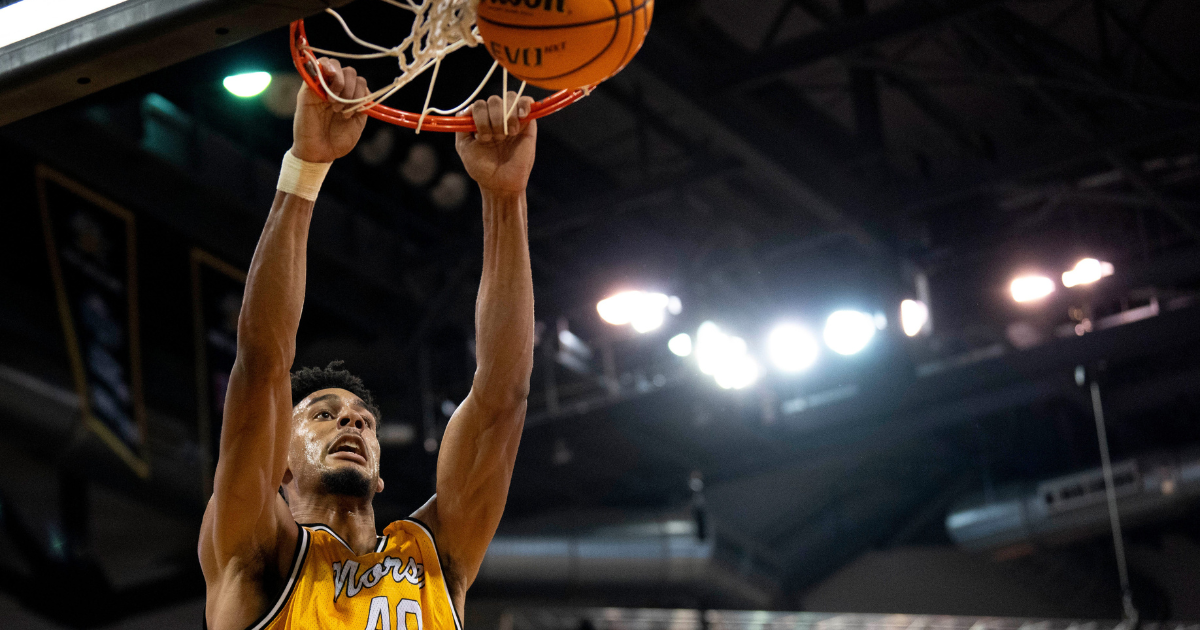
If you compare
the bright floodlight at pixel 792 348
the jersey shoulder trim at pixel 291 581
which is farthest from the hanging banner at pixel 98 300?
the jersey shoulder trim at pixel 291 581

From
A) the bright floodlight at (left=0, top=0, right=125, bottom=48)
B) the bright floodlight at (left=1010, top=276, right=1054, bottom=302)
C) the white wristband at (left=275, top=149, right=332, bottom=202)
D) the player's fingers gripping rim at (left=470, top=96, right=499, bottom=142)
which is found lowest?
the white wristband at (left=275, top=149, right=332, bottom=202)

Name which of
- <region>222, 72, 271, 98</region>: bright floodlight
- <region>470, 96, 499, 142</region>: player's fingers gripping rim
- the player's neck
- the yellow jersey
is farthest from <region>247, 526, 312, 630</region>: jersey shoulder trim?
<region>222, 72, 271, 98</region>: bright floodlight

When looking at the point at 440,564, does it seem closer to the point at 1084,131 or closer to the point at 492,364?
the point at 492,364

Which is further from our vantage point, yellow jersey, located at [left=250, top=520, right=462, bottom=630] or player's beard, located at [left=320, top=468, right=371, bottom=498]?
player's beard, located at [left=320, top=468, right=371, bottom=498]

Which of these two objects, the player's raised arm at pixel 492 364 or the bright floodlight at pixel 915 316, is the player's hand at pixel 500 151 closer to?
the player's raised arm at pixel 492 364

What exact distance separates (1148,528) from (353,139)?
10903 millimetres

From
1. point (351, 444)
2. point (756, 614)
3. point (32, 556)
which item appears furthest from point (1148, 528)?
point (351, 444)

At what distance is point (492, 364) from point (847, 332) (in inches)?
223

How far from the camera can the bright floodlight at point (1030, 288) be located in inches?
338

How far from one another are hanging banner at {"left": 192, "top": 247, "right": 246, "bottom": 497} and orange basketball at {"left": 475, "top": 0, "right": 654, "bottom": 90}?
5650 millimetres

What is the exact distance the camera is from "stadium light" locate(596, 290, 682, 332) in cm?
877

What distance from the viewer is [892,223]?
7.83 meters

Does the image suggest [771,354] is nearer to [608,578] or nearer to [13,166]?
A: [608,578]

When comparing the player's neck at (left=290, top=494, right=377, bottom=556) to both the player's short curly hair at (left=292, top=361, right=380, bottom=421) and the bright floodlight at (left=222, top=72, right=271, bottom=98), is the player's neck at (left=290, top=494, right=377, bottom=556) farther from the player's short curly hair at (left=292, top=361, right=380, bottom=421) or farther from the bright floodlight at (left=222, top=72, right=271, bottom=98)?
the bright floodlight at (left=222, top=72, right=271, bottom=98)
